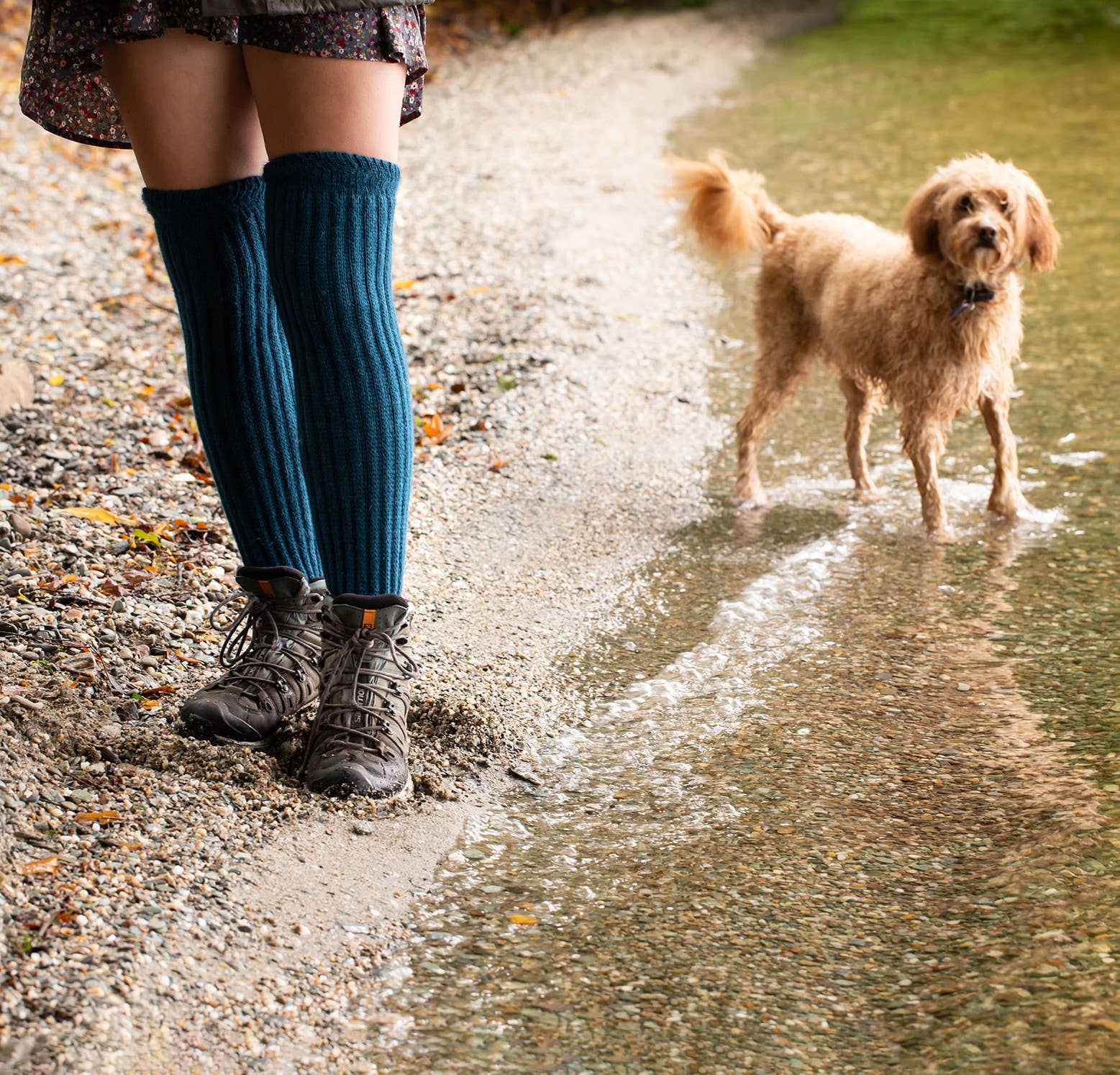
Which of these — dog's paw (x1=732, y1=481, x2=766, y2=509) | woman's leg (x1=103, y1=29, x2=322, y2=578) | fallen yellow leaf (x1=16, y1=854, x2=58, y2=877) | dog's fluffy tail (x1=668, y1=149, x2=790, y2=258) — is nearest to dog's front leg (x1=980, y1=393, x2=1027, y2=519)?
dog's paw (x1=732, y1=481, x2=766, y2=509)

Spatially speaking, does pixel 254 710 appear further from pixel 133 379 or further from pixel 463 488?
pixel 133 379

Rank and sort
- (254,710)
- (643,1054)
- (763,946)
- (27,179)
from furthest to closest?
(27,179) → (254,710) → (763,946) → (643,1054)

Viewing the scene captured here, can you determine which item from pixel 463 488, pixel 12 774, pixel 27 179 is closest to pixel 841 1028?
pixel 12 774

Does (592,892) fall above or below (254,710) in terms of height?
below

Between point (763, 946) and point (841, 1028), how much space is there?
21 cm

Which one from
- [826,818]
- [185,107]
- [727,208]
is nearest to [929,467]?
[727,208]

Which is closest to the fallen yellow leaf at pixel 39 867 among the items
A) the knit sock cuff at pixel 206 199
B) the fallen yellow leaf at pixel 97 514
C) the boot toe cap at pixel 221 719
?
the boot toe cap at pixel 221 719

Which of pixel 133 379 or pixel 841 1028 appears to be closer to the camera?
pixel 841 1028

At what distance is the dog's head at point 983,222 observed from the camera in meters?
3.71

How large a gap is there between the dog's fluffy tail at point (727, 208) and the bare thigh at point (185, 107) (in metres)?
2.59

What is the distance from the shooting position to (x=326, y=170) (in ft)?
6.47

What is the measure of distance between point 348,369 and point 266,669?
A: 0.62m

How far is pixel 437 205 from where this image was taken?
7.95 meters

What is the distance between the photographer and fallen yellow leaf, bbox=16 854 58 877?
73.6 inches
